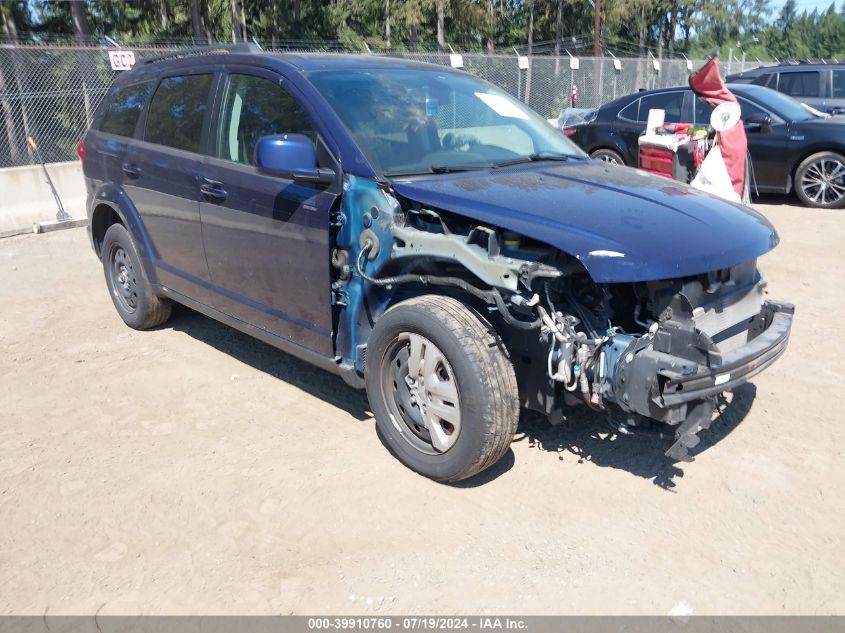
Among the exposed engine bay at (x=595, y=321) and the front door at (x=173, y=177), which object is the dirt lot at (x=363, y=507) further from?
the front door at (x=173, y=177)

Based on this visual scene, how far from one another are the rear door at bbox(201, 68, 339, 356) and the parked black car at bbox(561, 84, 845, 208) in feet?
22.3

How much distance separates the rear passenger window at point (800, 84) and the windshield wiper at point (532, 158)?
10941 mm

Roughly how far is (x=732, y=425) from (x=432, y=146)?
2.21 metres

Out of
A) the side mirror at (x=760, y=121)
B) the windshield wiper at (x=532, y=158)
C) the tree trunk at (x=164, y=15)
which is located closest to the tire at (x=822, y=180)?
the side mirror at (x=760, y=121)

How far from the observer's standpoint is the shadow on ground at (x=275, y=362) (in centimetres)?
466

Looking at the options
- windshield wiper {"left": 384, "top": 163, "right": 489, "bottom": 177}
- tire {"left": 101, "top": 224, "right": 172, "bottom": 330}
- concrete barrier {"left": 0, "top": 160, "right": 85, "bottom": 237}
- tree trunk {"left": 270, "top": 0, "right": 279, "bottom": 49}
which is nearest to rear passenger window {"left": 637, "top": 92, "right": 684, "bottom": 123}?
windshield wiper {"left": 384, "top": 163, "right": 489, "bottom": 177}

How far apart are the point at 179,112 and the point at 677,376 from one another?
3.54m

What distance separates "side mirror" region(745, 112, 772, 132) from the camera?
10219 millimetres

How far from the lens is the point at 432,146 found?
4.09 metres

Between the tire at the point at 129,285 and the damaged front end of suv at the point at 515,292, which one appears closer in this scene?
the damaged front end of suv at the point at 515,292

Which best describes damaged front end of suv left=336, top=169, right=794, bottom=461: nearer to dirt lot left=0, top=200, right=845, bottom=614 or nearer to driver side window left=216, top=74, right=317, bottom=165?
dirt lot left=0, top=200, right=845, bottom=614

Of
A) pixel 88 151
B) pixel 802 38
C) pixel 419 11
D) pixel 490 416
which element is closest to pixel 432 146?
pixel 490 416

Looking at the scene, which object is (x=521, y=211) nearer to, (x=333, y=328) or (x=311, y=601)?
(x=333, y=328)

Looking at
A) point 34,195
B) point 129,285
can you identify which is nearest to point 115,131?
point 129,285
